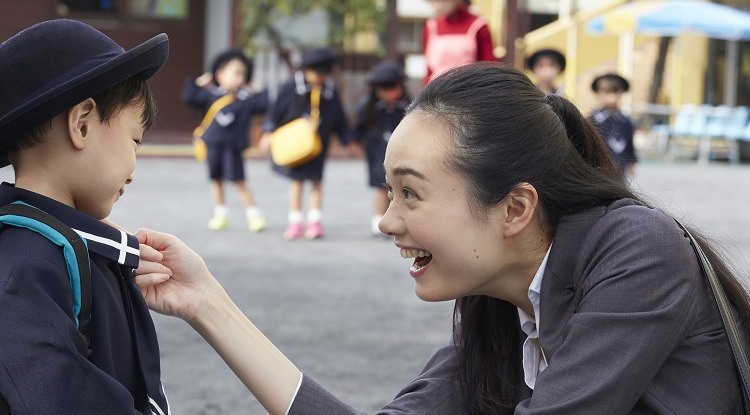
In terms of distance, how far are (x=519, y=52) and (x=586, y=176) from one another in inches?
591

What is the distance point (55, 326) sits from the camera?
1792mm

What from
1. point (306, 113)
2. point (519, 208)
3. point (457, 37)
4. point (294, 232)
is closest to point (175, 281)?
point (519, 208)

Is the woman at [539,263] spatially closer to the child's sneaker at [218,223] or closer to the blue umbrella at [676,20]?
the child's sneaker at [218,223]

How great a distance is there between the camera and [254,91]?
388 inches

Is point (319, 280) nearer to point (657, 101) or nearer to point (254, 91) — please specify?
point (254, 91)

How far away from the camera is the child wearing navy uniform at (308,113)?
879cm

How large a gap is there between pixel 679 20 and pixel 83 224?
52.6ft

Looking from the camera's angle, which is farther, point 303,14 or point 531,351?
point 303,14

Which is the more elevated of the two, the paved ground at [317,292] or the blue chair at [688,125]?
the paved ground at [317,292]

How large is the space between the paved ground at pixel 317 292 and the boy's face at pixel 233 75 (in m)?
1.09

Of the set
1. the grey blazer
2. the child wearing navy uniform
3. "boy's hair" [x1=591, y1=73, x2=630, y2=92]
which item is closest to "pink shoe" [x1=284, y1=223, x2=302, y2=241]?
the child wearing navy uniform

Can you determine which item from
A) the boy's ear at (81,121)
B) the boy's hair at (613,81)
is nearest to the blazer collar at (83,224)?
the boy's ear at (81,121)

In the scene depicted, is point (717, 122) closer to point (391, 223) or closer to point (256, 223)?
point (256, 223)

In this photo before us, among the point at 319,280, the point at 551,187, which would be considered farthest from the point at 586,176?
the point at 319,280
